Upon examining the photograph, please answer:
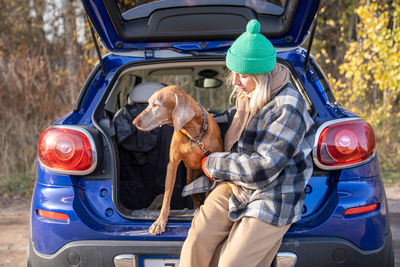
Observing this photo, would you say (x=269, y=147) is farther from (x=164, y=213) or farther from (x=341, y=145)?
(x=164, y=213)

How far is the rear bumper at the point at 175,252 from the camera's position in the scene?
6.26ft

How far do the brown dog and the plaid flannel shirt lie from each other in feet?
1.56

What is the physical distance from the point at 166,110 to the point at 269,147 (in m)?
0.79

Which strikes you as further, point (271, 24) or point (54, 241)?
point (271, 24)

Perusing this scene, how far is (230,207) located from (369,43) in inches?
186

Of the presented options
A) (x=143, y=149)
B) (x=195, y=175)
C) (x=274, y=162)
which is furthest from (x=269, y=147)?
(x=143, y=149)

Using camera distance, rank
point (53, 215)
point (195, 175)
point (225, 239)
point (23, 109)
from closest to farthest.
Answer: point (225, 239)
point (53, 215)
point (195, 175)
point (23, 109)

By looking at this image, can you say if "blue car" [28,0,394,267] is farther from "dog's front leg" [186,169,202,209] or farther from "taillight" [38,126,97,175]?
"dog's front leg" [186,169,202,209]

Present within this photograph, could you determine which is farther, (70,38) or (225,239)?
(70,38)

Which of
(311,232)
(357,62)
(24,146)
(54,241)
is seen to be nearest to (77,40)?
(24,146)

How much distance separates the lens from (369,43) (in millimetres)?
5734

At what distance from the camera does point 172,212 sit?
2.33 m

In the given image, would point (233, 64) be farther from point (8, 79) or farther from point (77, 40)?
point (77, 40)

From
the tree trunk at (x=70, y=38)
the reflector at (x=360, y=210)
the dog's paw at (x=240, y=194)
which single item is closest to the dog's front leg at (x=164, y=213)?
the dog's paw at (x=240, y=194)
